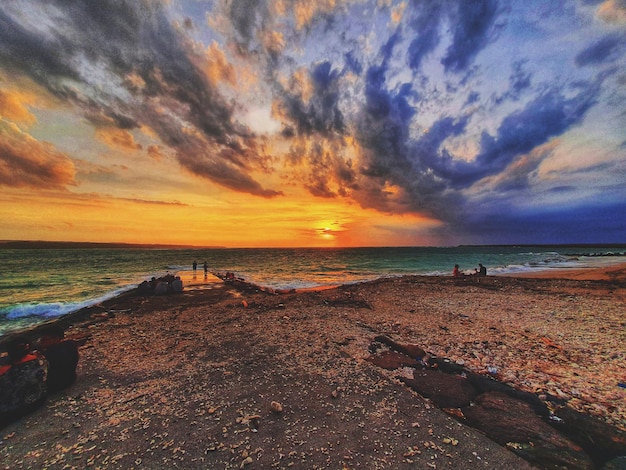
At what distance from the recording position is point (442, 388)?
698 centimetres

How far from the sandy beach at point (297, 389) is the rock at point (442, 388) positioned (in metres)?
0.25

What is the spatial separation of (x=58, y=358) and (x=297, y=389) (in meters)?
6.37

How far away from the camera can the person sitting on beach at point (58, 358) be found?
22.9ft

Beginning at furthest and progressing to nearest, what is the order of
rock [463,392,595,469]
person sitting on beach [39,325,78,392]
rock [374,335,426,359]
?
rock [374,335,426,359], person sitting on beach [39,325,78,392], rock [463,392,595,469]

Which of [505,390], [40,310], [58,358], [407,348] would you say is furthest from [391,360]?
[40,310]

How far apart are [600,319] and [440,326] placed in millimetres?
8091

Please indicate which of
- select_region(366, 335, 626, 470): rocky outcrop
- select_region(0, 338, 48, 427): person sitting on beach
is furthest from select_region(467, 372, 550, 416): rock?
select_region(0, 338, 48, 427): person sitting on beach

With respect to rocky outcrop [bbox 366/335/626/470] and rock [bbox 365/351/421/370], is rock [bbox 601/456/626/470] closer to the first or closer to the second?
rocky outcrop [bbox 366/335/626/470]

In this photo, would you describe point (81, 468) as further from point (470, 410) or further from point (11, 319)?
point (11, 319)

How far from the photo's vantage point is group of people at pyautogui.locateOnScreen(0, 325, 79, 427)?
5.79 meters

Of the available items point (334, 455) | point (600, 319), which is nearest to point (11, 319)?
point (334, 455)

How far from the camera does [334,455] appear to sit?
16.0 feet

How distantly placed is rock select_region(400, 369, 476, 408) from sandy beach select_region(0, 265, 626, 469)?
251 millimetres

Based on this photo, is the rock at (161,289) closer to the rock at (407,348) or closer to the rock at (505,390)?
the rock at (407,348)
